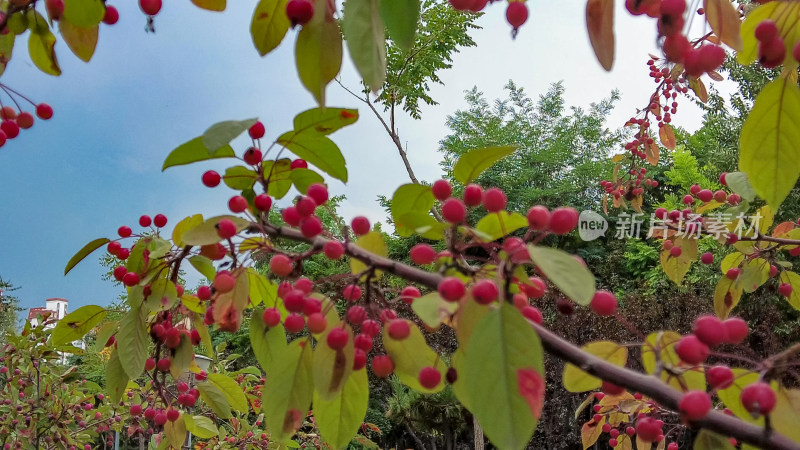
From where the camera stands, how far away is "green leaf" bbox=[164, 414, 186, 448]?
115 centimetres

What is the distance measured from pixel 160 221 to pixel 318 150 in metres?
0.50

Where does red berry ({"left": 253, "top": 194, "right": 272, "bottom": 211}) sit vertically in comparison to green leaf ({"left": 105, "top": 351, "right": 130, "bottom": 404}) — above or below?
above

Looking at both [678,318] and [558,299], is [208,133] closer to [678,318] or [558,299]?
[558,299]

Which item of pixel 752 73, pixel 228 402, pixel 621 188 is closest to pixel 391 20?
pixel 228 402

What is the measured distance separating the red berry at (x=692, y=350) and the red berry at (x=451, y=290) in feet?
0.68

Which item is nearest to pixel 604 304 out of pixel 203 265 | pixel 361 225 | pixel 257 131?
pixel 361 225

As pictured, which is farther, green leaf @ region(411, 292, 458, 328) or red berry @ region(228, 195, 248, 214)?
Result: red berry @ region(228, 195, 248, 214)

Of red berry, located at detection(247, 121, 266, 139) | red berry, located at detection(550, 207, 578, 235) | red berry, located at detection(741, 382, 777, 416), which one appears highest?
red berry, located at detection(247, 121, 266, 139)

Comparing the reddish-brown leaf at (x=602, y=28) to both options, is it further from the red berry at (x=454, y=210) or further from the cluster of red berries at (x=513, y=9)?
the red berry at (x=454, y=210)

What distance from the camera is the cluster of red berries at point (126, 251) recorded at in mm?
836

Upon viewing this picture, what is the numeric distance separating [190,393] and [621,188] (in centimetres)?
281

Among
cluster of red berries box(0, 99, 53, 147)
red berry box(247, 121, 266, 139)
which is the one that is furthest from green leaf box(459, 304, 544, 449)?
cluster of red berries box(0, 99, 53, 147)

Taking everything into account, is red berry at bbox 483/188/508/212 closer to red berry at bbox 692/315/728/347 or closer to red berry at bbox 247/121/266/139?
red berry at bbox 692/315/728/347

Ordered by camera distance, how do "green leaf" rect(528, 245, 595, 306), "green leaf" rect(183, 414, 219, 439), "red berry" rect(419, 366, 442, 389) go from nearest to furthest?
"green leaf" rect(528, 245, 595, 306) → "red berry" rect(419, 366, 442, 389) → "green leaf" rect(183, 414, 219, 439)
